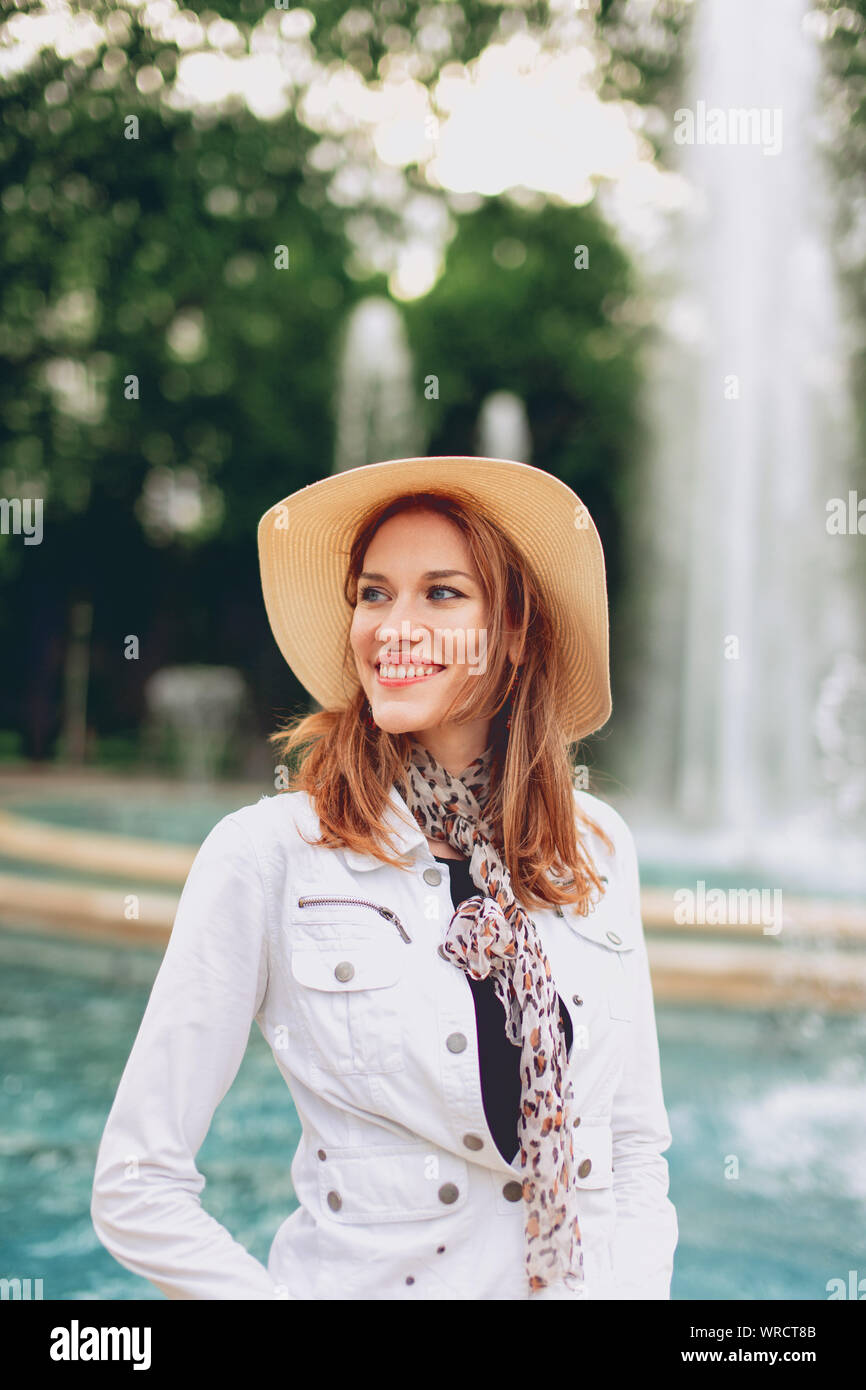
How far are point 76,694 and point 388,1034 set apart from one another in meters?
22.0

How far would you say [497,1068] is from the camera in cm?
176

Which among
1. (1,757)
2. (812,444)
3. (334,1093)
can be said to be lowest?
(334,1093)

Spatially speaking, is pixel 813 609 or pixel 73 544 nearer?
pixel 813 609

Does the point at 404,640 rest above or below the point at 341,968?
above

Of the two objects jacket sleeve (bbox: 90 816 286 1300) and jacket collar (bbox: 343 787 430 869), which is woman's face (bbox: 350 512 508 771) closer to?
jacket collar (bbox: 343 787 430 869)

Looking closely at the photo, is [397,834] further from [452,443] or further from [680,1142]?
[452,443]

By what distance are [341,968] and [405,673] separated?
17.3 inches

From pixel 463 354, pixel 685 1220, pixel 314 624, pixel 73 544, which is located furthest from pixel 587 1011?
pixel 73 544

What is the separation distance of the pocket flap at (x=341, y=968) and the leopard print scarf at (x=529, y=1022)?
113mm

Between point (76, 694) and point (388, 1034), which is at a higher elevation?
point (76, 694)

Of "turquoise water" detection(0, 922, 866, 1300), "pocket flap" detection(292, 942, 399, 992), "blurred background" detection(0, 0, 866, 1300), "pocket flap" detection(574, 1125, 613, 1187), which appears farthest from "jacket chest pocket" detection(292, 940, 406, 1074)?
"turquoise water" detection(0, 922, 866, 1300)

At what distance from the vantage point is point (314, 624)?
2.27 meters

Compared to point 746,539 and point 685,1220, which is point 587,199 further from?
point 685,1220

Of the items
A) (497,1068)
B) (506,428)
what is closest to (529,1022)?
(497,1068)
